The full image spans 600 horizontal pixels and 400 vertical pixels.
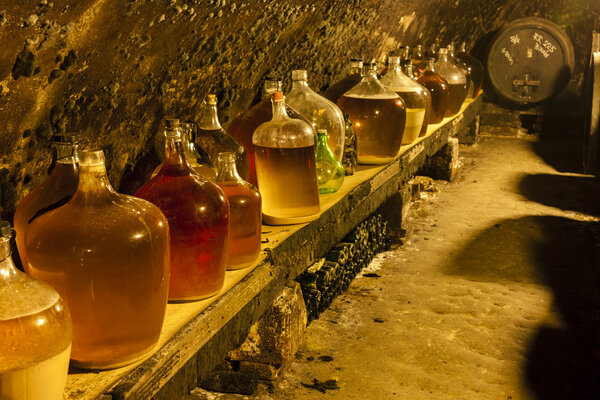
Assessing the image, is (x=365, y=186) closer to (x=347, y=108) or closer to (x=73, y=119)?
(x=347, y=108)

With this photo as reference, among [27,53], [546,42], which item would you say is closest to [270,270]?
[27,53]

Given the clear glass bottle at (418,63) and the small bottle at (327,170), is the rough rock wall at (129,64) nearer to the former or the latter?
the small bottle at (327,170)

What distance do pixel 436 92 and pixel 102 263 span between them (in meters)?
3.43

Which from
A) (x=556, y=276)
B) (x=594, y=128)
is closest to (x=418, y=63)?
(x=556, y=276)

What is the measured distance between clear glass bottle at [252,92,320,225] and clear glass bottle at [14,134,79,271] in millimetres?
698

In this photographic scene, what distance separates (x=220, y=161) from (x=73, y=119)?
1.29 ft

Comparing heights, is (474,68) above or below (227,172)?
above

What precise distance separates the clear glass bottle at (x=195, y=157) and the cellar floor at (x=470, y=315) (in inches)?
43.4

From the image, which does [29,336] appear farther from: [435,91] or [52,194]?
[435,91]

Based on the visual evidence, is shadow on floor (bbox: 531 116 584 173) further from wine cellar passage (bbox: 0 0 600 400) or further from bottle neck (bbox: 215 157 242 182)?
bottle neck (bbox: 215 157 242 182)

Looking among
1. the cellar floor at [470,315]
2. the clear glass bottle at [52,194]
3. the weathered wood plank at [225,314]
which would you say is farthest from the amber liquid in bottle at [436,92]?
the clear glass bottle at [52,194]

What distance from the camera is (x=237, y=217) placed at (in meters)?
1.69

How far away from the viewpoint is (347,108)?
292cm

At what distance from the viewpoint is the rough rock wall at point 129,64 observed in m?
1.35
